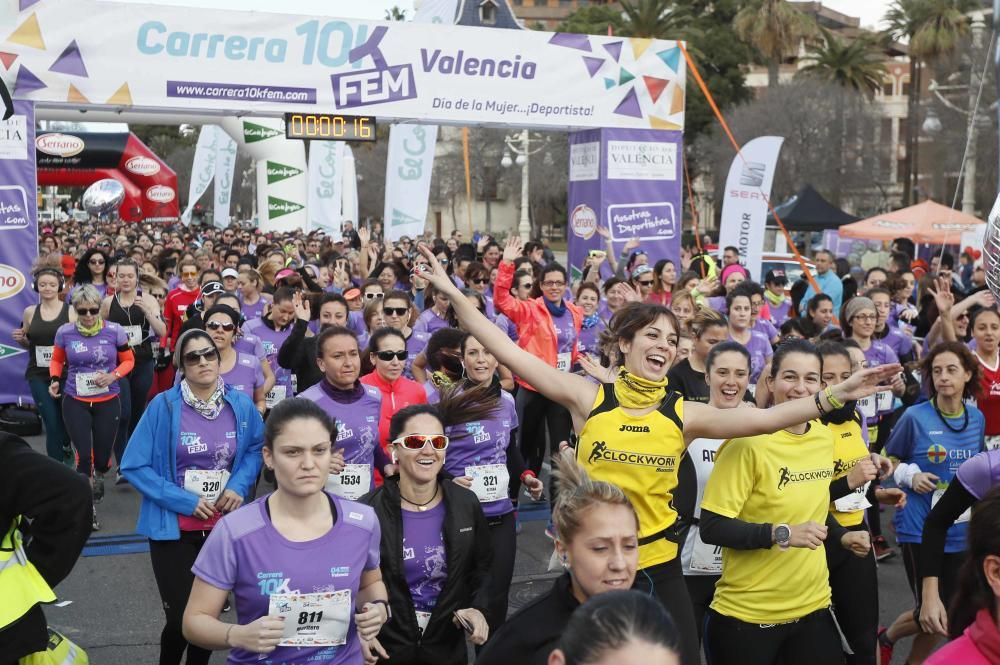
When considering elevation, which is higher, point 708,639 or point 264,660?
point 264,660

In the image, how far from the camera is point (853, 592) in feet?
15.5

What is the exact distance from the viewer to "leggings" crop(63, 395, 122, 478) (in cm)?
863

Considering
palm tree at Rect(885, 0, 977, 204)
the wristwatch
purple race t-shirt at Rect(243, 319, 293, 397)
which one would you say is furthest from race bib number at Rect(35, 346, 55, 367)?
palm tree at Rect(885, 0, 977, 204)

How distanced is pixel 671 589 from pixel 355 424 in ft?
7.23

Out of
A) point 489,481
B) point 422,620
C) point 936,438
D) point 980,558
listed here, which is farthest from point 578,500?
point 936,438

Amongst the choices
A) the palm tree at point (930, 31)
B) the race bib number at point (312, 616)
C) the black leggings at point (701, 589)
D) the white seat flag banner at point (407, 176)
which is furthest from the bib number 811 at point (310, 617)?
the palm tree at point (930, 31)

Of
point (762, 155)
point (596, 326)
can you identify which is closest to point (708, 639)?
point (596, 326)

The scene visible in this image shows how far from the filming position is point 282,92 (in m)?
13.2

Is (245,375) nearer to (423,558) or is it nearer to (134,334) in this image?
(134,334)

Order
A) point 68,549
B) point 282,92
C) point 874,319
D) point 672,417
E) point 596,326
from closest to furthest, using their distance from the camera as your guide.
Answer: point 68,549 < point 672,417 < point 874,319 < point 596,326 < point 282,92

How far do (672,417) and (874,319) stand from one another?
4.62m

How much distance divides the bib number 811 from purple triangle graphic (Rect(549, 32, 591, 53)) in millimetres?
11908

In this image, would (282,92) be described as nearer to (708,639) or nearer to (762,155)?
(762,155)

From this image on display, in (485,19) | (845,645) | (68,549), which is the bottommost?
(845,645)
